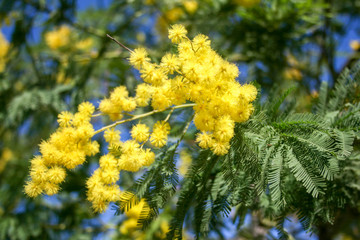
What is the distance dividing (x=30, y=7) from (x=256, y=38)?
2821mm

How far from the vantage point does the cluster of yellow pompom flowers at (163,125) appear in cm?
137

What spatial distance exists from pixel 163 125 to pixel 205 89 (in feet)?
0.92

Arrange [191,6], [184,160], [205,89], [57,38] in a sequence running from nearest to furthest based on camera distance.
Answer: [205,89], [184,160], [191,6], [57,38]

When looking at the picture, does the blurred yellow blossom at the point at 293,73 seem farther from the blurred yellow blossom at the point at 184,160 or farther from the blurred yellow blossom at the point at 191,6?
the blurred yellow blossom at the point at 184,160

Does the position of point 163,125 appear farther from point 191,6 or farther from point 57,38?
point 57,38

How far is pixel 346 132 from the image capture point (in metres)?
1.52

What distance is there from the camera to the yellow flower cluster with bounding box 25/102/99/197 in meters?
1.43

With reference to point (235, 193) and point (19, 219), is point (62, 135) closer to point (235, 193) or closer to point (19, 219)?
point (235, 193)

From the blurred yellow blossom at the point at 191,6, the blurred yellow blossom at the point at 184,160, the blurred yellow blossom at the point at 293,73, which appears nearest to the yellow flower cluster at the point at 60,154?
the blurred yellow blossom at the point at 184,160

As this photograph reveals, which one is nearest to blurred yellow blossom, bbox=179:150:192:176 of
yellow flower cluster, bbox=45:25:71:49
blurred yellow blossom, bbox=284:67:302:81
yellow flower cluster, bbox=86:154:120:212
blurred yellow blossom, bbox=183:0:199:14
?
yellow flower cluster, bbox=86:154:120:212

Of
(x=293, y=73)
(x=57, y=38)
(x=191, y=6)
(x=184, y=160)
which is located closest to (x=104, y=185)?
(x=184, y=160)

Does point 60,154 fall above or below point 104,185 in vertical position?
above

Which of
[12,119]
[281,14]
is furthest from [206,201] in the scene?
[12,119]

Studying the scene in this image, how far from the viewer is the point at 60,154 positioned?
4.73 ft
